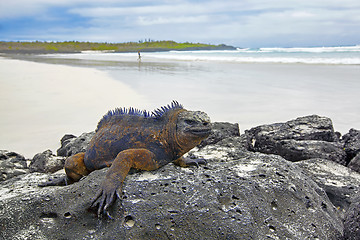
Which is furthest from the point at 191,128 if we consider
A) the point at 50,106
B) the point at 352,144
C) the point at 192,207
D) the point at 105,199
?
the point at 50,106

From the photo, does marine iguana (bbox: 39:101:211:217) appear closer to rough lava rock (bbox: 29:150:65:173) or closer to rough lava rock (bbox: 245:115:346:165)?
rough lava rock (bbox: 29:150:65:173)

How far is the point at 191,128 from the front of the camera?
2.50m

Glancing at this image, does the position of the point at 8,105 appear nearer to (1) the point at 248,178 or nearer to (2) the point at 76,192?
(2) the point at 76,192

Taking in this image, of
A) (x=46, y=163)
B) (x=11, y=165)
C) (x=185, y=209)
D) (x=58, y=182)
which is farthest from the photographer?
(x=46, y=163)

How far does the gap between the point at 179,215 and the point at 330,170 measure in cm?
228

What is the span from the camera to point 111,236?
6.55 ft

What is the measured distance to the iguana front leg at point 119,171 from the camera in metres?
2.16

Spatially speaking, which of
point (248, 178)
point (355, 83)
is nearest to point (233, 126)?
point (248, 178)

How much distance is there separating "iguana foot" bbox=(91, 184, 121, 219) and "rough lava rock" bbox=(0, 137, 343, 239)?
0.05m

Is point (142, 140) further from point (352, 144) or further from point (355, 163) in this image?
point (352, 144)

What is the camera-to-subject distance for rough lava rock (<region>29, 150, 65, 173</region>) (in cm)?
425

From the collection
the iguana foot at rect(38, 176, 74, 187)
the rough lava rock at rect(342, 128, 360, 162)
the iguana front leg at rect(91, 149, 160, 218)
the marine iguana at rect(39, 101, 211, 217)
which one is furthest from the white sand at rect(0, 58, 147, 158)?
the rough lava rock at rect(342, 128, 360, 162)

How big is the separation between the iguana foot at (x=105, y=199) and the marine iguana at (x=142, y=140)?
5.6 inches

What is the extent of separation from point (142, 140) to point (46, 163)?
2.23m
